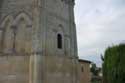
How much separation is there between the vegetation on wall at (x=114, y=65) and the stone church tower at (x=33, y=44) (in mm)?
4550

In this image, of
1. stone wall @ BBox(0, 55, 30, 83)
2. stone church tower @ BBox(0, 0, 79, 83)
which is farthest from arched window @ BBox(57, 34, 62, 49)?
stone wall @ BBox(0, 55, 30, 83)

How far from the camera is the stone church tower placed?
15270 millimetres

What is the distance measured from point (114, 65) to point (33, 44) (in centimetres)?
614

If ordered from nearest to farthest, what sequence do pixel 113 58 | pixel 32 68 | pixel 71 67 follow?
pixel 113 58, pixel 32 68, pixel 71 67

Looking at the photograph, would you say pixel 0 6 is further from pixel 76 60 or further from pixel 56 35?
pixel 76 60

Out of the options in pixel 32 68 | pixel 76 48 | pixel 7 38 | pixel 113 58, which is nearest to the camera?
pixel 113 58

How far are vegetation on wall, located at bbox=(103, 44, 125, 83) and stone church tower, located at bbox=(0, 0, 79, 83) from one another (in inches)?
179

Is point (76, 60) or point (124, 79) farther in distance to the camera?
point (76, 60)

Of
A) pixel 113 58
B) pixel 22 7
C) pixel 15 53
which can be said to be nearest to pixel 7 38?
pixel 15 53

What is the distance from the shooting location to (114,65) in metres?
12.1

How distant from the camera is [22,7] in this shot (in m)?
16.4

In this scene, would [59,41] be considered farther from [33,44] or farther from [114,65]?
[114,65]

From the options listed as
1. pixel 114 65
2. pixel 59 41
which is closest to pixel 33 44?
pixel 59 41

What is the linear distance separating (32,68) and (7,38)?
10.8ft
